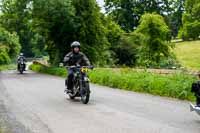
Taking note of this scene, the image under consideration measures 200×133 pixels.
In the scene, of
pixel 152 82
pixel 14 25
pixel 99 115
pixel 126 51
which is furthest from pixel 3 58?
pixel 99 115

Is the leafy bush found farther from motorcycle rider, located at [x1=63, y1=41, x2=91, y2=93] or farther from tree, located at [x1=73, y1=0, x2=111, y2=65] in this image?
motorcycle rider, located at [x1=63, y1=41, x2=91, y2=93]

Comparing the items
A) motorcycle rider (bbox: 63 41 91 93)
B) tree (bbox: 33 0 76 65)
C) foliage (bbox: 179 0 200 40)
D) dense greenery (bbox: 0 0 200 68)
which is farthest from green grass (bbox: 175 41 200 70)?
motorcycle rider (bbox: 63 41 91 93)

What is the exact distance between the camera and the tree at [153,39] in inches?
1784

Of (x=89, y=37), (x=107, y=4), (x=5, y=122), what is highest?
(x=107, y=4)

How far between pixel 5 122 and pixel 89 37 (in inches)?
1226

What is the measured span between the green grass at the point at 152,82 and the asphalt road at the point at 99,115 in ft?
2.07

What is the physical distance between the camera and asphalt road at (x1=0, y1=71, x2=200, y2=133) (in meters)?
10.7

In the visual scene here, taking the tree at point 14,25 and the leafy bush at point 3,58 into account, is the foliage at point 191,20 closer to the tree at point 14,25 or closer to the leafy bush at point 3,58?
the tree at point 14,25

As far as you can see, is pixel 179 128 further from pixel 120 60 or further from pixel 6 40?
pixel 6 40

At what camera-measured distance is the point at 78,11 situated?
139ft

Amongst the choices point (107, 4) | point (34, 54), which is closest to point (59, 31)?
point (107, 4)

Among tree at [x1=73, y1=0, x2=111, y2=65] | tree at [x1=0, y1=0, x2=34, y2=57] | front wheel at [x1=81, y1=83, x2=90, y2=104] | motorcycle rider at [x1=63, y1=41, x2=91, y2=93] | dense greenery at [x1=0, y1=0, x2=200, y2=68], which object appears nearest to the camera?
front wheel at [x1=81, y1=83, x2=90, y2=104]

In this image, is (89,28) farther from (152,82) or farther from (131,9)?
(131,9)

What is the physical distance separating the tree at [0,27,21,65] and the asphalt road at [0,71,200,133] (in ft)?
172
